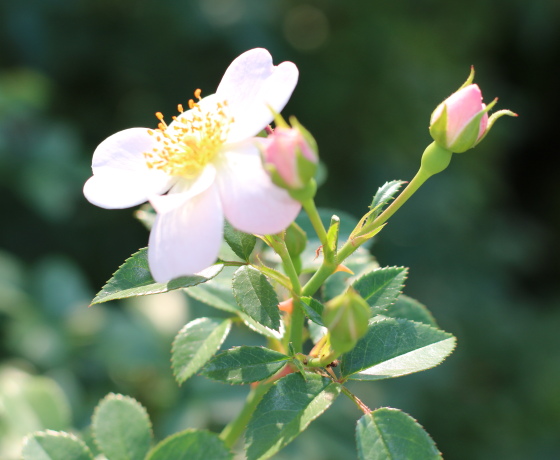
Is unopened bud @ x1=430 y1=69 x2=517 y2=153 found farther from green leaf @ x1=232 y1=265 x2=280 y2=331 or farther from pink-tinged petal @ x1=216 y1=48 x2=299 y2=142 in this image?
green leaf @ x1=232 y1=265 x2=280 y2=331

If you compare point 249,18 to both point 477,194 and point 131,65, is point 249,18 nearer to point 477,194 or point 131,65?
point 131,65

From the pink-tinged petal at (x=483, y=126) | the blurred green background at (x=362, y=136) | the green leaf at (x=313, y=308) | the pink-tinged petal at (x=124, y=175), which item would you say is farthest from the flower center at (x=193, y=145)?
the blurred green background at (x=362, y=136)

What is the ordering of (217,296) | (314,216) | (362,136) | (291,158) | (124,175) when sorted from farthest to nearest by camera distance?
(362,136) → (217,296) → (124,175) → (314,216) → (291,158)

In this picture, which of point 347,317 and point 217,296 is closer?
point 347,317

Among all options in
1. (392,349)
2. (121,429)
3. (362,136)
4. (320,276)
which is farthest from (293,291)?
(362,136)

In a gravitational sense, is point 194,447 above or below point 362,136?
above

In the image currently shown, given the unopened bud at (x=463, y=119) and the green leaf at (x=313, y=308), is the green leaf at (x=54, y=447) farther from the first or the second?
the unopened bud at (x=463, y=119)

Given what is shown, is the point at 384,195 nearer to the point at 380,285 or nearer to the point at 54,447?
the point at 380,285
